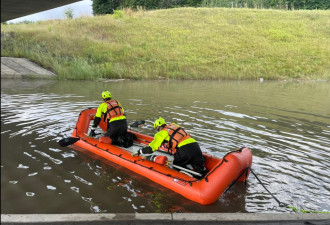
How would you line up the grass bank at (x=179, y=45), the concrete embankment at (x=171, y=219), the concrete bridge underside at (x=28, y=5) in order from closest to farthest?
the concrete embankment at (x=171, y=219) → the concrete bridge underside at (x=28, y=5) → the grass bank at (x=179, y=45)

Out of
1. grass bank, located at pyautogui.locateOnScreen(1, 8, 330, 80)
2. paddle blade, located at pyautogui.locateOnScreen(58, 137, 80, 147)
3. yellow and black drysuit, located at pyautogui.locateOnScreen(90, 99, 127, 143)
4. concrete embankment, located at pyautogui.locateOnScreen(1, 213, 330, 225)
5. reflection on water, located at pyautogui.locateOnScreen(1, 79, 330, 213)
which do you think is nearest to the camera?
concrete embankment, located at pyautogui.locateOnScreen(1, 213, 330, 225)

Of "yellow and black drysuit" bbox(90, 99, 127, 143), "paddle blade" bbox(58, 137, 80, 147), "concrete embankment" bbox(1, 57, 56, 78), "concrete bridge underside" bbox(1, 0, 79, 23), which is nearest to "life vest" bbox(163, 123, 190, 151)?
"yellow and black drysuit" bbox(90, 99, 127, 143)

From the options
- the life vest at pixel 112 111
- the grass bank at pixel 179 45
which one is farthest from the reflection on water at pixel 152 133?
the grass bank at pixel 179 45

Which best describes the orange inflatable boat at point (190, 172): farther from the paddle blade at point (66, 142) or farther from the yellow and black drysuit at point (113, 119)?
the yellow and black drysuit at point (113, 119)

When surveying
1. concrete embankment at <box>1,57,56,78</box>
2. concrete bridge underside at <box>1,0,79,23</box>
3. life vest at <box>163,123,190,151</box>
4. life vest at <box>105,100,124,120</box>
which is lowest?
life vest at <box>163,123,190,151</box>

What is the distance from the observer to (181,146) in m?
5.26

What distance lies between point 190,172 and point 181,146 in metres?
0.52

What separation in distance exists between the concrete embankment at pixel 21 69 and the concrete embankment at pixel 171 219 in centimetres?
1746

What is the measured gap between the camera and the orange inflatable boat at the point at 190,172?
4.59 m

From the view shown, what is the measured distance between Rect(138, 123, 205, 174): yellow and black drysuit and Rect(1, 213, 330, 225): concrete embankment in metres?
1.60

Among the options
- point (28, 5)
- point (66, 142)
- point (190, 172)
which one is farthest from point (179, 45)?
point (190, 172)

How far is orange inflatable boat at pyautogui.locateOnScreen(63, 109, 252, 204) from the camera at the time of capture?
4590mm

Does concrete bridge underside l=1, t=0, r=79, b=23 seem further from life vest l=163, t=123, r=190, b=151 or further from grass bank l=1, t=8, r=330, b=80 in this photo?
grass bank l=1, t=8, r=330, b=80

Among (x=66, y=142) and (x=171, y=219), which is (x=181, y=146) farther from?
(x=66, y=142)
